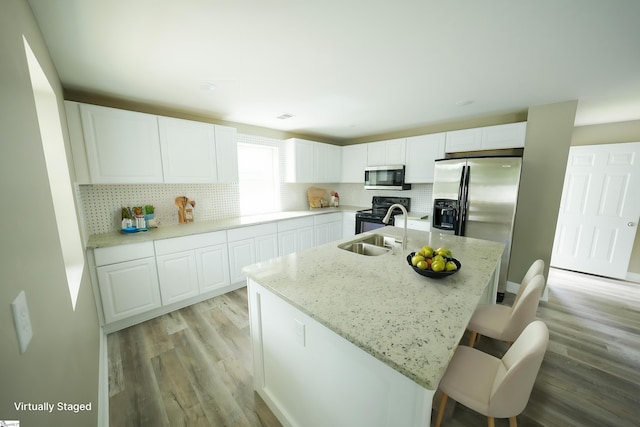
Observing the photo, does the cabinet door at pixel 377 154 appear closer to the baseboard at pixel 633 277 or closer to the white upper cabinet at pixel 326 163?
the white upper cabinet at pixel 326 163

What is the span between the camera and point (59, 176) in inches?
60.2

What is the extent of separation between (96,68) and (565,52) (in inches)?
138

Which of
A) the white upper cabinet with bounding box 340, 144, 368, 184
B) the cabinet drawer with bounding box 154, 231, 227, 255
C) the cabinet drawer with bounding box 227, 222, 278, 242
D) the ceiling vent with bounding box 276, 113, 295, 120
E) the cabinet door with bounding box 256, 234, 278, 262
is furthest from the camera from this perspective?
the white upper cabinet with bounding box 340, 144, 368, 184

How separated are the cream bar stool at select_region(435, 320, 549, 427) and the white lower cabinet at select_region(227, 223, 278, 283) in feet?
8.27

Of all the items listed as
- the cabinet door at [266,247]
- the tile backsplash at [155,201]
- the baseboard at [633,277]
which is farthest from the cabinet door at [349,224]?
the baseboard at [633,277]

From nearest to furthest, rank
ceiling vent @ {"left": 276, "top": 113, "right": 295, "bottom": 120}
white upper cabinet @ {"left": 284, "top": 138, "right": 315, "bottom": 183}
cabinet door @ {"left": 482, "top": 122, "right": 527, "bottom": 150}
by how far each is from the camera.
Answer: cabinet door @ {"left": 482, "top": 122, "right": 527, "bottom": 150} < ceiling vent @ {"left": 276, "top": 113, "right": 295, "bottom": 120} < white upper cabinet @ {"left": 284, "top": 138, "right": 315, "bottom": 183}

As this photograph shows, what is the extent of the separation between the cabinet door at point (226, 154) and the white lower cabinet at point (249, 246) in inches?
30.5

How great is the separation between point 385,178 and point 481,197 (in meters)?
1.53

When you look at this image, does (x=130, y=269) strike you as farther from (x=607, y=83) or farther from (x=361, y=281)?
(x=607, y=83)

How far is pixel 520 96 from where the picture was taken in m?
2.40

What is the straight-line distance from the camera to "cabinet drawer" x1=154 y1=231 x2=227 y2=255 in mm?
2391

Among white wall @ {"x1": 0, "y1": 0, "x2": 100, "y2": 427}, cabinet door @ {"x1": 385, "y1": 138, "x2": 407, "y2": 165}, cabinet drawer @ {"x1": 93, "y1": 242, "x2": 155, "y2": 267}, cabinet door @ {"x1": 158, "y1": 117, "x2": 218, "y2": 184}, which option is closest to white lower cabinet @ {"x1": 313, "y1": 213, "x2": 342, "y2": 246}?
cabinet door @ {"x1": 385, "y1": 138, "x2": 407, "y2": 165}

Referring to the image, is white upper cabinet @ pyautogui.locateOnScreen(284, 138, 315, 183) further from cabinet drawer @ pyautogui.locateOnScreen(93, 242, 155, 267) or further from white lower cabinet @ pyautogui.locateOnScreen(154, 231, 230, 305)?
cabinet drawer @ pyautogui.locateOnScreen(93, 242, 155, 267)

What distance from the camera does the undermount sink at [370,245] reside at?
82.4 inches
